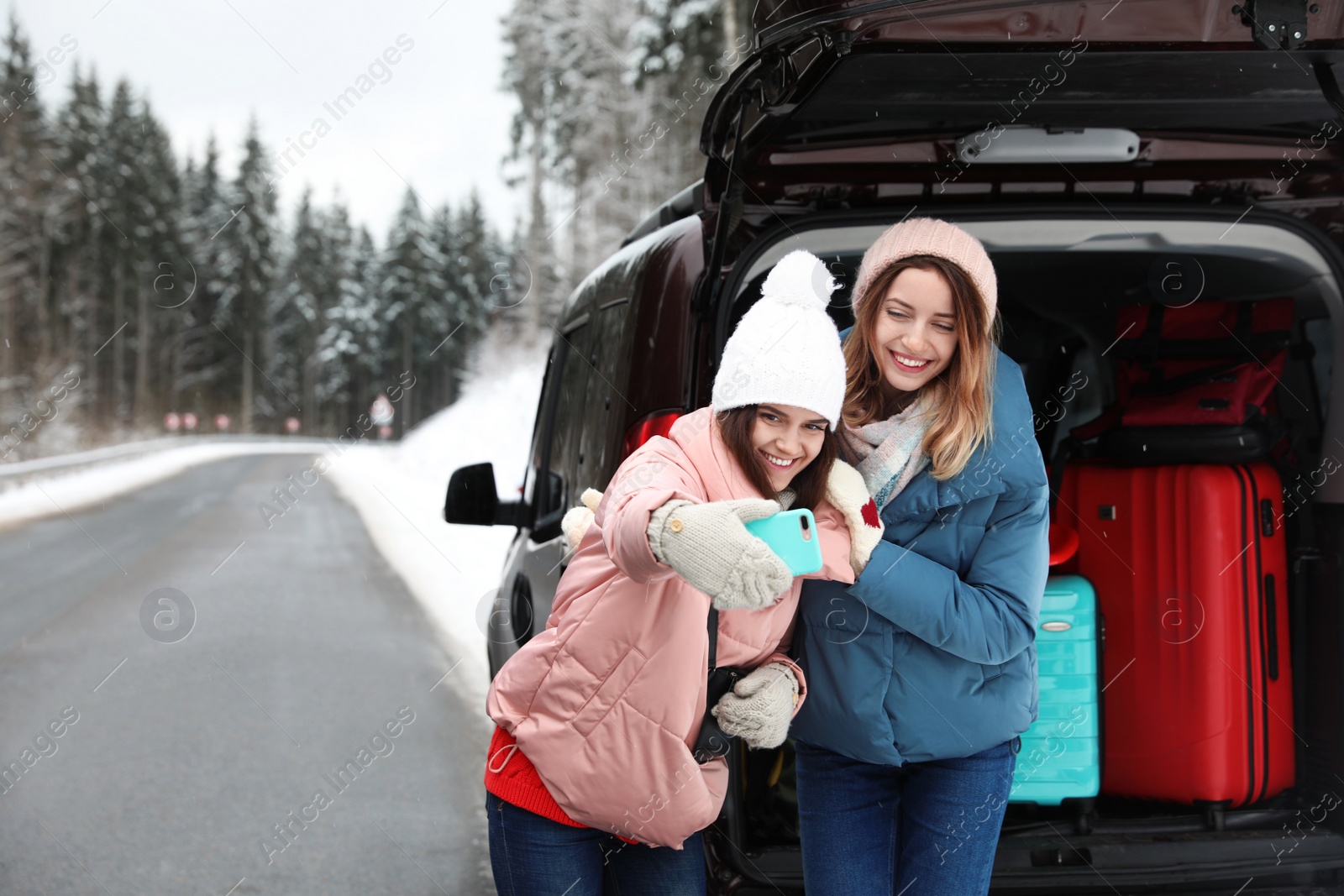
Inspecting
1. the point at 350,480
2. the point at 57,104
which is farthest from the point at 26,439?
the point at 57,104

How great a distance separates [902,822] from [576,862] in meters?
0.73

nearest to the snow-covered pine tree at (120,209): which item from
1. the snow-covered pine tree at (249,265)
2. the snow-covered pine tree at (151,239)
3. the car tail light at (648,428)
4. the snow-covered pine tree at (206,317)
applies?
the snow-covered pine tree at (151,239)

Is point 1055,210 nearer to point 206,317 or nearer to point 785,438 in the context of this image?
point 785,438

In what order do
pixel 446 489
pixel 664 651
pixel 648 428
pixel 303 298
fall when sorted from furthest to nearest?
pixel 303 298 < pixel 446 489 < pixel 648 428 < pixel 664 651

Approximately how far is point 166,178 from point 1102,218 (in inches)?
2353

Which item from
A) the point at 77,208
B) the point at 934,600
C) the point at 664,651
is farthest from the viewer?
the point at 77,208

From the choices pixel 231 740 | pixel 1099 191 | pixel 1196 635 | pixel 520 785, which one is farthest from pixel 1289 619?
pixel 231 740

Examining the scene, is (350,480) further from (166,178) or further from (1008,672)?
(166,178)

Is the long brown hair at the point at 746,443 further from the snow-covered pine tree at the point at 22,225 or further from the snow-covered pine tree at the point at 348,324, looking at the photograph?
the snow-covered pine tree at the point at 348,324

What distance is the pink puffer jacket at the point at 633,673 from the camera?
172cm

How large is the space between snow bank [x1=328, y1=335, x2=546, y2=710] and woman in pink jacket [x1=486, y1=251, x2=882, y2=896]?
321 cm

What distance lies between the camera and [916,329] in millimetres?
2070

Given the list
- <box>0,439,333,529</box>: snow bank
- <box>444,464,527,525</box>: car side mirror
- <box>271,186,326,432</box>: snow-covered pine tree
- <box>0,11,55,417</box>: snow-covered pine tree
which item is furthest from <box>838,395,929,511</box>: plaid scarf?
<box>271,186,326,432</box>: snow-covered pine tree

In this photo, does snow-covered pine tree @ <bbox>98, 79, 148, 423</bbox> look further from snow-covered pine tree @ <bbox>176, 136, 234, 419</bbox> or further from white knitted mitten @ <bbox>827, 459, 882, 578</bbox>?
white knitted mitten @ <bbox>827, 459, 882, 578</bbox>
